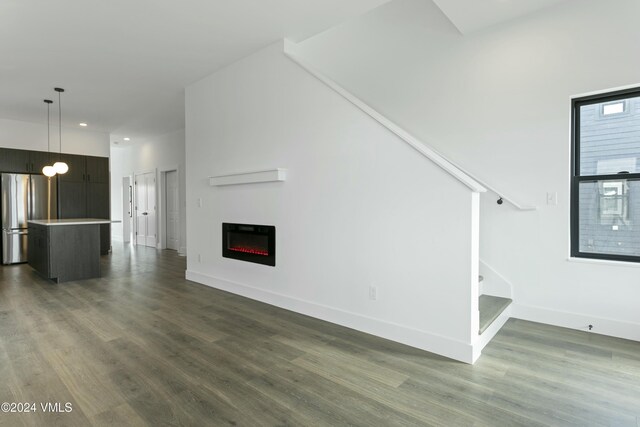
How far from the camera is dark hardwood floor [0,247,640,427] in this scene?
1.84 metres

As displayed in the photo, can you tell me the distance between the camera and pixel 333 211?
10.8 feet

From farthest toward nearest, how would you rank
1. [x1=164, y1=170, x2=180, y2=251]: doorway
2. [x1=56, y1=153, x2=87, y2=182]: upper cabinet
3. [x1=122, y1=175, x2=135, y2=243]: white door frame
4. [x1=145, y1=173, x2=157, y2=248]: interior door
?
[x1=122, y1=175, x2=135, y2=243]: white door frame → [x1=145, y1=173, x2=157, y2=248]: interior door → [x1=164, y1=170, x2=180, y2=251]: doorway → [x1=56, y1=153, x2=87, y2=182]: upper cabinet

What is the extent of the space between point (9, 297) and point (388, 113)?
5.17 metres

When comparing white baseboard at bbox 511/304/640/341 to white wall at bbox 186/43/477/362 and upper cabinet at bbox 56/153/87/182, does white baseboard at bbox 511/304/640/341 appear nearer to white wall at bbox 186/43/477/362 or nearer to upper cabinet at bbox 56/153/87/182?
white wall at bbox 186/43/477/362

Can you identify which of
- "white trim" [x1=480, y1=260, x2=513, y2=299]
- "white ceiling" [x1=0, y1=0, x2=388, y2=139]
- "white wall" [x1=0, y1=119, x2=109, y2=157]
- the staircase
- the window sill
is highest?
"white ceiling" [x1=0, y1=0, x2=388, y2=139]

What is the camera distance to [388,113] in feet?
13.3

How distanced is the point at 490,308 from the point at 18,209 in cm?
808

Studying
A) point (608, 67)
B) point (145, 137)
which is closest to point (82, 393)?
point (608, 67)

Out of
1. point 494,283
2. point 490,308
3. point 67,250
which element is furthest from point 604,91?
point 67,250

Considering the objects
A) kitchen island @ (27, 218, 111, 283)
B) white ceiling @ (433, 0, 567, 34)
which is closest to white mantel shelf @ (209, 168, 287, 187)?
white ceiling @ (433, 0, 567, 34)

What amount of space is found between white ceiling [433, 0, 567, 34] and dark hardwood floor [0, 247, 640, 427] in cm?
292

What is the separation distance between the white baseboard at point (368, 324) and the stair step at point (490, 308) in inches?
11.1

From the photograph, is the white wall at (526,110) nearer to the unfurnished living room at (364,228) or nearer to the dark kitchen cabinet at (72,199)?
the unfurnished living room at (364,228)

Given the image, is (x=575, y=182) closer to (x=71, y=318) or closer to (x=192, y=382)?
(x=192, y=382)
